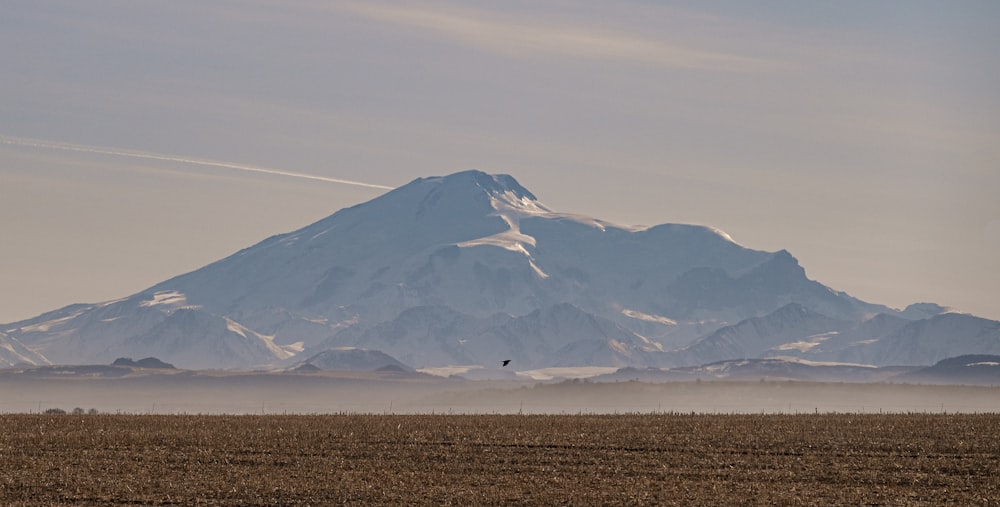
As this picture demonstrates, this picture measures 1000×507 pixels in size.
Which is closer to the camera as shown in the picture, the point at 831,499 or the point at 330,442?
the point at 831,499

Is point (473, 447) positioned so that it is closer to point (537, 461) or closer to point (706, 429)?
point (537, 461)

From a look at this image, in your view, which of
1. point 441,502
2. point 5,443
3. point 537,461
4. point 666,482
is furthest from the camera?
point 5,443

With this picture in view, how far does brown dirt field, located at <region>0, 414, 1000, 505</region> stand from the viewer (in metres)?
57.3

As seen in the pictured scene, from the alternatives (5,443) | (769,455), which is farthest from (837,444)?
(5,443)

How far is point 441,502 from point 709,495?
33.7 feet

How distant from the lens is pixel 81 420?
90875mm

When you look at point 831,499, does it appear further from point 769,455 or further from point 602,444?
point 602,444

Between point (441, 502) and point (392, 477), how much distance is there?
7.19 metres

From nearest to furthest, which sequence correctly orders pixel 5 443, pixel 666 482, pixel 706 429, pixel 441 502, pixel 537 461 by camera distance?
1. pixel 441 502
2. pixel 666 482
3. pixel 537 461
4. pixel 5 443
5. pixel 706 429

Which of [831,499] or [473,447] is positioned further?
[473,447]

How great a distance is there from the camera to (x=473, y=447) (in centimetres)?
7538

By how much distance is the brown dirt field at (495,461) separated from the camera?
188ft

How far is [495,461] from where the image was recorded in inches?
2724

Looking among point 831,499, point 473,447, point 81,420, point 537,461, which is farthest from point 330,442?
point 831,499
